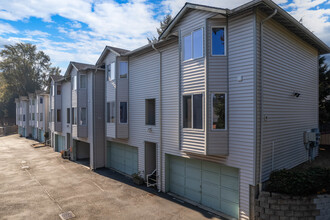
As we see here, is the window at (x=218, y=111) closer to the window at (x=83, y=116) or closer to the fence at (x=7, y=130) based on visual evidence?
the window at (x=83, y=116)

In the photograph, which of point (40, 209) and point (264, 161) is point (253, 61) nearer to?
point (264, 161)

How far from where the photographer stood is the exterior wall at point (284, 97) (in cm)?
873

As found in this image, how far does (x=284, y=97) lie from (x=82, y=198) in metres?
12.2

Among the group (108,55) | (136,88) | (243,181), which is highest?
(108,55)

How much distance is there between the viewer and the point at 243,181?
332 inches

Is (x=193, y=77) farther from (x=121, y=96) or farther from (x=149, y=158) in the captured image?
(x=121, y=96)

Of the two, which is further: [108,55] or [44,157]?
[44,157]

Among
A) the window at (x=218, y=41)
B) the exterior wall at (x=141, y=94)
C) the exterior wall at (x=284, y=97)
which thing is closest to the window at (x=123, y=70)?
the exterior wall at (x=141, y=94)

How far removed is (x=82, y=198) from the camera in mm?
11500

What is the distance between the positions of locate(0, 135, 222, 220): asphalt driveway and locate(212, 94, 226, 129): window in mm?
4301

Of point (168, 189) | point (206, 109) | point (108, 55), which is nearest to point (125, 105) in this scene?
point (108, 55)

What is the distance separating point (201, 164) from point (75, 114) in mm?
14433

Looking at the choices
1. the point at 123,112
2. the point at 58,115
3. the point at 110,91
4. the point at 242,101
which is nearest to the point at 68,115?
the point at 58,115

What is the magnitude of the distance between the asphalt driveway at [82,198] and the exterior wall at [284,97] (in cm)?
439
